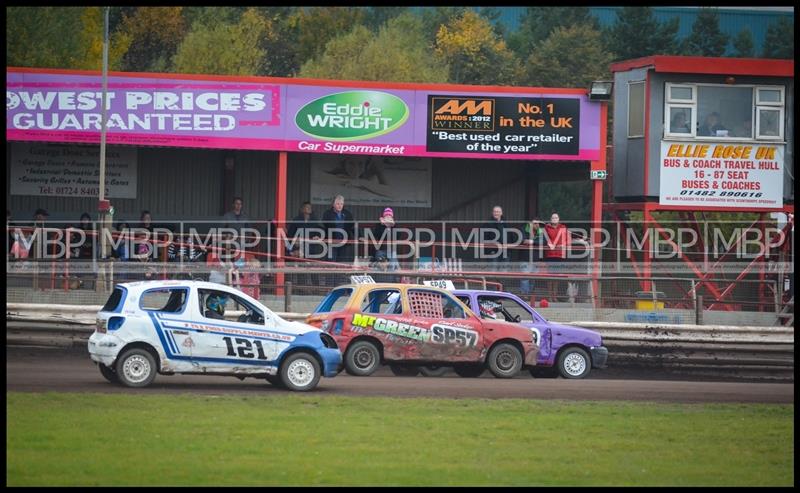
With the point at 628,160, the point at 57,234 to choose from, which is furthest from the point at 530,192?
the point at 57,234

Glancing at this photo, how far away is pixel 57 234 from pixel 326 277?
497 centimetres

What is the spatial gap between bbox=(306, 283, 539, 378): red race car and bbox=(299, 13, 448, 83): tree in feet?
125

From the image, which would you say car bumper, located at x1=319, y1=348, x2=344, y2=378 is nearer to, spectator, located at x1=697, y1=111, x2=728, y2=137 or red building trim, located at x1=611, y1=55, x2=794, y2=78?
red building trim, located at x1=611, y1=55, x2=794, y2=78

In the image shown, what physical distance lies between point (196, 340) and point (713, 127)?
1684 cm

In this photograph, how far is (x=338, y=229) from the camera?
25.6m

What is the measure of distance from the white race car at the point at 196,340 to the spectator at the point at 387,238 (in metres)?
6.88

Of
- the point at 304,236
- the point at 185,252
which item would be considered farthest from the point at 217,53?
the point at 185,252

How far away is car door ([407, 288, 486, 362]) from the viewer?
19594 millimetres

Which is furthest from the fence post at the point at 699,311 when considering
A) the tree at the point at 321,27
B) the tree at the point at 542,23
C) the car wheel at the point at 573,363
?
the tree at the point at 542,23

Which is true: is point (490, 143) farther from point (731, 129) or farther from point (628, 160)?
point (731, 129)

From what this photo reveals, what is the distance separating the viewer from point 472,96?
2895cm

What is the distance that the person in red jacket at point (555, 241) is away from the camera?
25873 mm

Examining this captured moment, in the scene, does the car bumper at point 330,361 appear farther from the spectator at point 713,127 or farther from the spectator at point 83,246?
the spectator at point 713,127

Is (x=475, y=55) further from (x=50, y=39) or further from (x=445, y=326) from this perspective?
(x=445, y=326)
